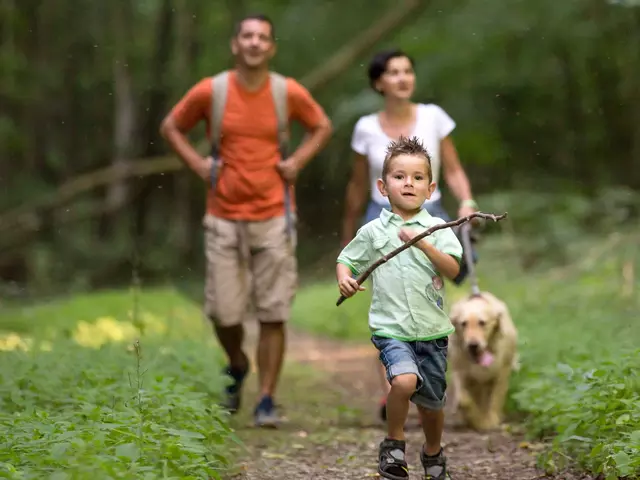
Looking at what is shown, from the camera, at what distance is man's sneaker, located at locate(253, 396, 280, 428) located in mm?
6395

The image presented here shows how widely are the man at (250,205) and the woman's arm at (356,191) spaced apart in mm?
401

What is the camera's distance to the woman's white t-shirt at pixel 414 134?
658 centimetres

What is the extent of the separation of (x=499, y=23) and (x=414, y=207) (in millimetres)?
10911

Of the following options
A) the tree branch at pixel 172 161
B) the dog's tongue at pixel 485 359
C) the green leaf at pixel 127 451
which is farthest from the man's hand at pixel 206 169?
the tree branch at pixel 172 161

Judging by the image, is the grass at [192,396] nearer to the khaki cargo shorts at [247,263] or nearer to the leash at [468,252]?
the khaki cargo shorts at [247,263]

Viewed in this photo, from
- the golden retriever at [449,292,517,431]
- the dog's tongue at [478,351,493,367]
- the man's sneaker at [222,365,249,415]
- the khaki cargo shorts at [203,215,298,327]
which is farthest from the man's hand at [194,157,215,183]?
the dog's tongue at [478,351,493,367]

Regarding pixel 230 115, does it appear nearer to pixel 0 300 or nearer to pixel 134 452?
pixel 134 452

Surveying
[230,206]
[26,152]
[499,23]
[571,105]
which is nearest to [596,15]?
[499,23]

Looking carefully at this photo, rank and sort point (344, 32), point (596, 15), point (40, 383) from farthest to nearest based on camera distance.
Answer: point (344, 32) → point (596, 15) → point (40, 383)

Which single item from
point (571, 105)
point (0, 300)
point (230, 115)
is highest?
point (571, 105)

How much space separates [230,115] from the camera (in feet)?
22.0

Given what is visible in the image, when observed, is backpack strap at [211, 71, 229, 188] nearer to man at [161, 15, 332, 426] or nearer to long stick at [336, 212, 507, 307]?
man at [161, 15, 332, 426]

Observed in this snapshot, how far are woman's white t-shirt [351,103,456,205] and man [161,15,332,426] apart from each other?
48 centimetres

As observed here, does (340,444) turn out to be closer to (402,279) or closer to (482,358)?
(482,358)
